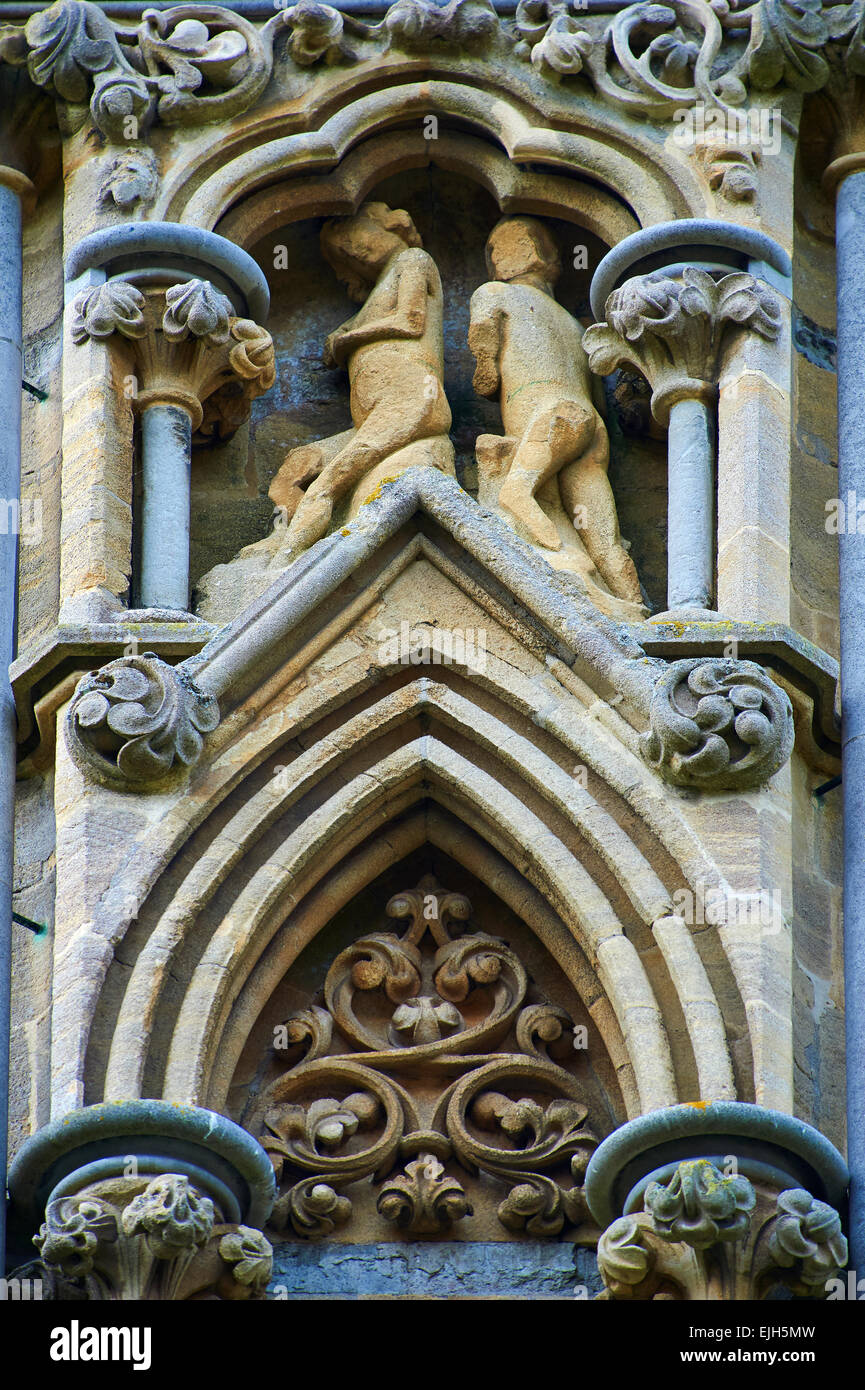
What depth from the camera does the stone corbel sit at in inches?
383

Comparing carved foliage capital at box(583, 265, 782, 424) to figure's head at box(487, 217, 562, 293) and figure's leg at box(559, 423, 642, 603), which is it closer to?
figure's leg at box(559, 423, 642, 603)

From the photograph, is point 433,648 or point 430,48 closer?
point 433,648

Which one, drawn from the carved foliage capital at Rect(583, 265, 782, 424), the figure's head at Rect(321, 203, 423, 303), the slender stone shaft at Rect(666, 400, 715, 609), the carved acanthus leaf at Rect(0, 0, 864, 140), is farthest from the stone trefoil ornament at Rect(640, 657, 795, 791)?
the carved acanthus leaf at Rect(0, 0, 864, 140)

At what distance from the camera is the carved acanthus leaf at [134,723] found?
34.6 feet

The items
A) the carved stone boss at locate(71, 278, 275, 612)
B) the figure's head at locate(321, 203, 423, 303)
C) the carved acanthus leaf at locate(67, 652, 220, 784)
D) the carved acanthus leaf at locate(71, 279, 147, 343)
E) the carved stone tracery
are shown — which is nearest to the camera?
the carved stone tracery

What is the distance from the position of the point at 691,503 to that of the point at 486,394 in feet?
3.05

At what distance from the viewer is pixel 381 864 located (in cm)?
1094

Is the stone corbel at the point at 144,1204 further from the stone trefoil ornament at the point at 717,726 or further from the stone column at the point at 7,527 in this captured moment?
the stone trefoil ornament at the point at 717,726

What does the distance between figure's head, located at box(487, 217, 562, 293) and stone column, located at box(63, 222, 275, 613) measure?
84cm

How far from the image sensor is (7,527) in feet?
38.1

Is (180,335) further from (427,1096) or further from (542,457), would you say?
(427,1096)

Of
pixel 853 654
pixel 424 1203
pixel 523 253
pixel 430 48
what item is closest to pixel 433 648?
pixel 853 654
